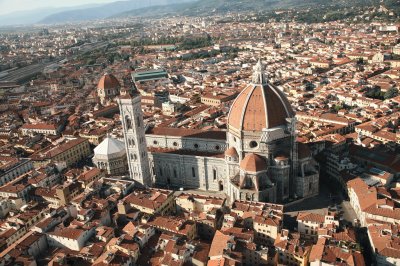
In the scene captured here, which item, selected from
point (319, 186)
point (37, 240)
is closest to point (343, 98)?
point (319, 186)

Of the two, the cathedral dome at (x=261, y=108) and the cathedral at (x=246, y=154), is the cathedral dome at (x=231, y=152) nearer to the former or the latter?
the cathedral at (x=246, y=154)

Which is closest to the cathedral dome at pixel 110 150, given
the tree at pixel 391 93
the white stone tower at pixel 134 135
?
the white stone tower at pixel 134 135

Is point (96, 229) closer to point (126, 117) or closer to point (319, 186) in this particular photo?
point (126, 117)

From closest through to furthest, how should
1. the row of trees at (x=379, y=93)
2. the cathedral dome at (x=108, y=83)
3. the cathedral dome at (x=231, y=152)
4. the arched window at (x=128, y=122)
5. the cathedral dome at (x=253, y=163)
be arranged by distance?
the cathedral dome at (x=253, y=163)
the cathedral dome at (x=231, y=152)
the arched window at (x=128, y=122)
the row of trees at (x=379, y=93)
the cathedral dome at (x=108, y=83)

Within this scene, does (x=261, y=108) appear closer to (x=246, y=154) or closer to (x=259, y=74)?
(x=259, y=74)

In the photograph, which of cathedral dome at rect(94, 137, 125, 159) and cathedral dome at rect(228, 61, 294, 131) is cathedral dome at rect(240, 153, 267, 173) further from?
cathedral dome at rect(94, 137, 125, 159)

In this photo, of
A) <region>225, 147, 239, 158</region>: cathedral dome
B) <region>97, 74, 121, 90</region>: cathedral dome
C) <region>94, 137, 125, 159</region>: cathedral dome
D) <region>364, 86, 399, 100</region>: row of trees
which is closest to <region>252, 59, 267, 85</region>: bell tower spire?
<region>225, 147, 239, 158</region>: cathedral dome

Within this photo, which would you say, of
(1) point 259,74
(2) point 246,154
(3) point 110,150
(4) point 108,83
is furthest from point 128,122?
(4) point 108,83
